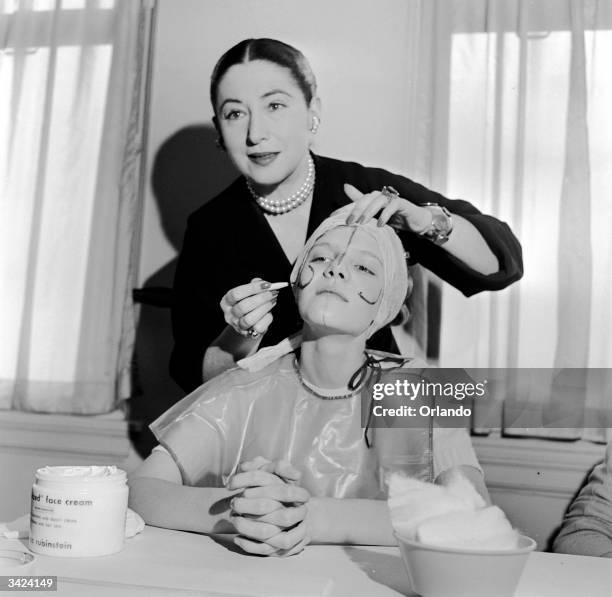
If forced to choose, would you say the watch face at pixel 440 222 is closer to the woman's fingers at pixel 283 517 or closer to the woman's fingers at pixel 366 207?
the woman's fingers at pixel 366 207

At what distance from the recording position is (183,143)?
0.97 metres

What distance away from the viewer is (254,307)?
35.4 inches

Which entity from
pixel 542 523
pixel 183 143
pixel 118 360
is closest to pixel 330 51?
pixel 183 143

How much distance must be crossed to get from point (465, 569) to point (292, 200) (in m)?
0.49

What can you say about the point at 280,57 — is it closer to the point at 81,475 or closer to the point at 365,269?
the point at 365,269

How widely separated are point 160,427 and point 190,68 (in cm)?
43

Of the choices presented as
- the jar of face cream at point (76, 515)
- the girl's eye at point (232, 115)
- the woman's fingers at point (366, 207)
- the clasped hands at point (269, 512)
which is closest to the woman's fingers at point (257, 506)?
the clasped hands at point (269, 512)

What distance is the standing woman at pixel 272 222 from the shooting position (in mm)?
888

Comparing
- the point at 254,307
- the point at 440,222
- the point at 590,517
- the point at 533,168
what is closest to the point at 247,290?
the point at 254,307

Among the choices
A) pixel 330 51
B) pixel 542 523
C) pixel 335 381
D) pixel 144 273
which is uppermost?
pixel 330 51

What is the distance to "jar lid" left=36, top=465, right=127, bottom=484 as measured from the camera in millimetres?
682

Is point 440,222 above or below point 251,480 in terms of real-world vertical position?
above

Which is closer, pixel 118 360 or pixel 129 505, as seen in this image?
pixel 129 505

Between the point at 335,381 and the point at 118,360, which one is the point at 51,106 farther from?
the point at 335,381
